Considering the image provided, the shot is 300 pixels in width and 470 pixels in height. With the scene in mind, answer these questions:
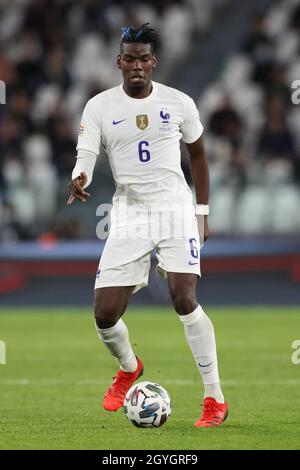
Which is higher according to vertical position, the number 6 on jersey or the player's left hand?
the number 6 on jersey

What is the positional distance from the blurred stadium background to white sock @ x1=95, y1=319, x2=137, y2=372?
339 inches

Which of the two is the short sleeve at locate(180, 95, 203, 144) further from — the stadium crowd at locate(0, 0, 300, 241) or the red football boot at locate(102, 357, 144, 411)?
the stadium crowd at locate(0, 0, 300, 241)

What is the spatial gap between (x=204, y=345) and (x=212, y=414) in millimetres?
399

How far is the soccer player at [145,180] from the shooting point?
24.3ft

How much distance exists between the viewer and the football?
7.27 metres

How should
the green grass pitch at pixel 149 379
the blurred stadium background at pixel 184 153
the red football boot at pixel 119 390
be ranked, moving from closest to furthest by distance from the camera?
the green grass pitch at pixel 149 379
the red football boot at pixel 119 390
the blurred stadium background at pixel 184 153

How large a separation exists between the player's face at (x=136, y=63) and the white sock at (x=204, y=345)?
53.6 inches

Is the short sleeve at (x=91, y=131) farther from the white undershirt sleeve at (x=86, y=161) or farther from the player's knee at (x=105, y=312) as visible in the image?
the player's knee at (x=105, y=312)

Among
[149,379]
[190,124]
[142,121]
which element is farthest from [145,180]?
[149,379]

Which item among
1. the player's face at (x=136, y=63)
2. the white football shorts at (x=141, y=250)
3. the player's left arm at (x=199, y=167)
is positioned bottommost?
the white football shorts at (x=141, y=250)

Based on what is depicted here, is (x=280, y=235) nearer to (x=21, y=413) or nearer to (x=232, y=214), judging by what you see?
(x=232, y=214)

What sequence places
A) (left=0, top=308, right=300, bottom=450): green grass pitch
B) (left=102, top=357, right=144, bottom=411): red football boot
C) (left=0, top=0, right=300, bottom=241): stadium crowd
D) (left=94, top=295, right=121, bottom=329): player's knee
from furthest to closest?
1. (left=0, top=0, right=300, bottom=241): stadium crowd
2. (left=102, top=357, right=144, bottom=411): red football boot
3. (left=94, top=295, right=121, bottom=329): player's knee
4. (left=0, top=308, right=300, bottom=450): green grass pitch

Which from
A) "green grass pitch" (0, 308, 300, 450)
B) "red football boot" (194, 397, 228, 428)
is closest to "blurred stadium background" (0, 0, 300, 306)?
"green grass pitch" (0, 308, 300, 450)

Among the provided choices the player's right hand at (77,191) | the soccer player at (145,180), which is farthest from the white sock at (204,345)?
the player's right hand at (77,191)
